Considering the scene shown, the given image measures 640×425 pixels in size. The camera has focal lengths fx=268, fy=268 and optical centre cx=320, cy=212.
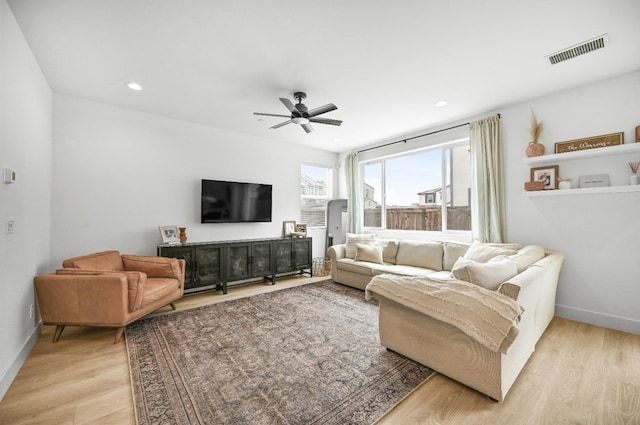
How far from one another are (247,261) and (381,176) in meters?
3.22

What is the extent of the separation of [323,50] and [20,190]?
2.94 metres

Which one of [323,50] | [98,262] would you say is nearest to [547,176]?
[323,50]

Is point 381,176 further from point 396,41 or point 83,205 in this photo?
point 83,205

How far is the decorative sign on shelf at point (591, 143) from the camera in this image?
9.70ft

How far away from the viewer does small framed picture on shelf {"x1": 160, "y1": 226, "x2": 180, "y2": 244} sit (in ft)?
13.1

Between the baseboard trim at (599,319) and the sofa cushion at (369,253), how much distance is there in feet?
7.70

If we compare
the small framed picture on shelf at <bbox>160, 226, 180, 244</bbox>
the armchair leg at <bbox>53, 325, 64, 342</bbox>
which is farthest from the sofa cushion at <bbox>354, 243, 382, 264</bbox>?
the armchair leg at <bbox>53, 325, 64, 342</bbox>

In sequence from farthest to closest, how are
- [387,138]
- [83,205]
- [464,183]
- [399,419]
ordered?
[387,138], [464,183], [83,205], [399,419]

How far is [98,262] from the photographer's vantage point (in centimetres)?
312

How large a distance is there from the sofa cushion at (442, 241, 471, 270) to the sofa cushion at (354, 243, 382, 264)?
100 cm

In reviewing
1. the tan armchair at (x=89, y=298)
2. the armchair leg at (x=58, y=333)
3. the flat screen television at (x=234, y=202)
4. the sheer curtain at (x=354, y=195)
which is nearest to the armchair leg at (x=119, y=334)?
the tan armchair at (x=89, y=298)

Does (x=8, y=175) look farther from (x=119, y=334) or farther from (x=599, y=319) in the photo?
(x=599, y=319)

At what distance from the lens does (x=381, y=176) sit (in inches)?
225

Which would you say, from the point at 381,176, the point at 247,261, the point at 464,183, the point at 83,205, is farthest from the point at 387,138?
the point at 83,205
